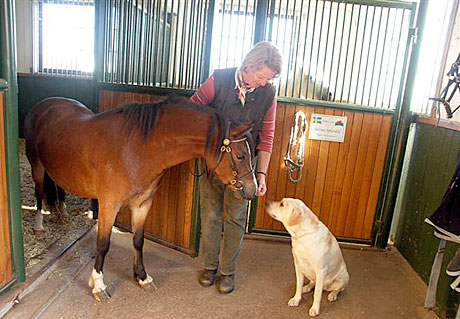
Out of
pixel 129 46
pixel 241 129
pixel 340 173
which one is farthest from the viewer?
pixel 340 173

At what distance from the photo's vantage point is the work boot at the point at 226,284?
226 centimetres

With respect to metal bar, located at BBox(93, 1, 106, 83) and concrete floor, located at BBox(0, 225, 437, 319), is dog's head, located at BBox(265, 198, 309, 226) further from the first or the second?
metal bar, located at BBox(93, 1, 106, 83)

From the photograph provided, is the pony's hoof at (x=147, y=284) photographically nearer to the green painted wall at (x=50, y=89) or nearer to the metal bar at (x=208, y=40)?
the metal bar at (x=208, y=40)

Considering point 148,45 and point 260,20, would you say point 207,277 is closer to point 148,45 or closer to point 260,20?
point 148,45

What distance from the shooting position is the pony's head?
1817 mm

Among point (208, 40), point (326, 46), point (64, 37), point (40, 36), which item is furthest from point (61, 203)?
point (40, 36)

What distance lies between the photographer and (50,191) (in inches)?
118

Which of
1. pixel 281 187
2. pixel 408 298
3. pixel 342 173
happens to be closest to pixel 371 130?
pixel 342 173

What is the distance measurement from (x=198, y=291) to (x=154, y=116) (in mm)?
1115

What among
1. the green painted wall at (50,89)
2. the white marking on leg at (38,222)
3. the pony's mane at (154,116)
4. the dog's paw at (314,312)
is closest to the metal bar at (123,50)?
the pony's mane at (154,116)

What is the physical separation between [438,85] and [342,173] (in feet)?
3.09

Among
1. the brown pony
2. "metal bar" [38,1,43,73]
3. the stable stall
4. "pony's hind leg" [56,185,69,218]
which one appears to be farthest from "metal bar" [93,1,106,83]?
"metal bar" [38,1,43,73]

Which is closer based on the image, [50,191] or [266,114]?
[266,114]

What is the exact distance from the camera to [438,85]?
2625 mm
